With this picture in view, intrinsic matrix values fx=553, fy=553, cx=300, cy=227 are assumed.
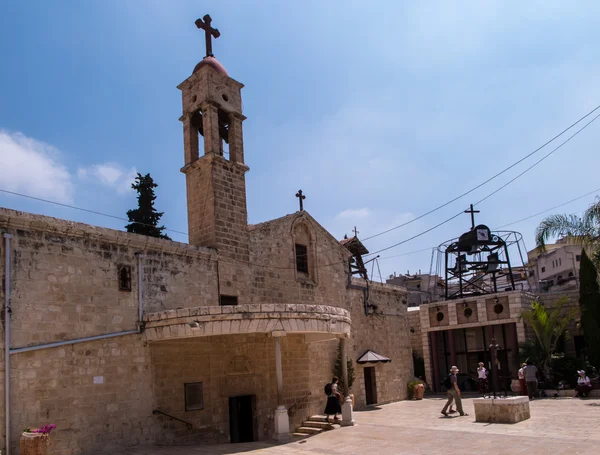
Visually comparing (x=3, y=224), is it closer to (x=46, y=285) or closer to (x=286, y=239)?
(x=46, y=285)

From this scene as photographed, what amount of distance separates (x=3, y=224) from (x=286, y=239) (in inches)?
366

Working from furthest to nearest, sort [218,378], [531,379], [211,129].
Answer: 1. [531,379]
2. [211,129]
3. [218,378]

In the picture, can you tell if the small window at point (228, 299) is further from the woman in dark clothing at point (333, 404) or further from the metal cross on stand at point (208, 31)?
the metal cross on stand at point (208, 31)

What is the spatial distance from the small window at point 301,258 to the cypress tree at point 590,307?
33.6 feet

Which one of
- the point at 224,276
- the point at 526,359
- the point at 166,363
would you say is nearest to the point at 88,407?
the point at 166,363

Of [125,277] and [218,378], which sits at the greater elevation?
[125,277]

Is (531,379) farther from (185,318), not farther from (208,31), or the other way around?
(208,31)

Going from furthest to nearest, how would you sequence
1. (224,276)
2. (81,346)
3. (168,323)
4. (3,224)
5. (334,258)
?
(334,258) → (224,276) → (168,323) → (81,346) → (3,224)

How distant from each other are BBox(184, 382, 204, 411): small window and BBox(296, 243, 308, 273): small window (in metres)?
6.16

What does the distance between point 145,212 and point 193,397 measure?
14.7 metres

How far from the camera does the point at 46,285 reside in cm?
1171

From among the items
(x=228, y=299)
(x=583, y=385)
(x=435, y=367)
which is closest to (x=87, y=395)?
(x=228, y=299)

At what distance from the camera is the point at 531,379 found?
1977 centimetres

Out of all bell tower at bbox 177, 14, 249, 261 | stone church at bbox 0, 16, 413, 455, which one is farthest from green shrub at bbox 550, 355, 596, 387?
bell tower at bbox 177, 14, 249, 261
